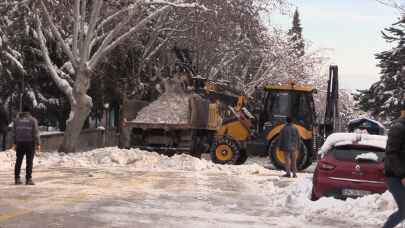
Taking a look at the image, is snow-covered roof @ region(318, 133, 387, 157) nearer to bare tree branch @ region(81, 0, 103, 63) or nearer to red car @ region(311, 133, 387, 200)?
red car @ region(311, 133, 387, 200)

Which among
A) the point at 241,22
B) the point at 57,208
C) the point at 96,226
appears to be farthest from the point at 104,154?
the point at 96,226

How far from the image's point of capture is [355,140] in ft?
41.1

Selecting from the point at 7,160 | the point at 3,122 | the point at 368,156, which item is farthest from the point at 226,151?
the point at 368,156

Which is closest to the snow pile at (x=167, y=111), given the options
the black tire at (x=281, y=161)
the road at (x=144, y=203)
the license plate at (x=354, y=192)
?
the black tire at (x=281, y=161)

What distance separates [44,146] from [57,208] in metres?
21.5

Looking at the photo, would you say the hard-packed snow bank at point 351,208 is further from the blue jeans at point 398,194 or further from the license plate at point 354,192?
the blue jeans at point 398,194

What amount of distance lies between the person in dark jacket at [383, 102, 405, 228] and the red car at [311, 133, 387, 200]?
177 inches

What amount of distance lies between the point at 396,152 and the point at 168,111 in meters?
18.9

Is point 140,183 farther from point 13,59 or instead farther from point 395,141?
point 13,59

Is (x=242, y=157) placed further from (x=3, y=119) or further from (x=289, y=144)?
(x=3, y=119)

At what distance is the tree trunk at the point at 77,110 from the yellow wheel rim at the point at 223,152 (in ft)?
17.0

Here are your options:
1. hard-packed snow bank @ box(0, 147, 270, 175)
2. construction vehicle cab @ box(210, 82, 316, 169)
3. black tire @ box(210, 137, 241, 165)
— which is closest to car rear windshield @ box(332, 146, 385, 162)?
hard-packed snow bank @ box(0, 147, 270, 175)

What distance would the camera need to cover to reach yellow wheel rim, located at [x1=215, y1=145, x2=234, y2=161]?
81.8 feet

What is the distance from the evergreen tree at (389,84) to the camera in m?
43.5
